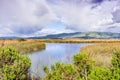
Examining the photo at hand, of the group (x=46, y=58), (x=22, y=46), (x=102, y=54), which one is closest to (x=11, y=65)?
(x=46, y=58)

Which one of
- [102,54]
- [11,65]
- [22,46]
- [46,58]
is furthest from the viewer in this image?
[22,46]

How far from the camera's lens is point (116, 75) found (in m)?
7.57

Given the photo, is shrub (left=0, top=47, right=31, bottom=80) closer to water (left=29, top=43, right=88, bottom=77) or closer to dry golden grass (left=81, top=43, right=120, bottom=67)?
water (left=29, top=43, right=88, bottom=77)

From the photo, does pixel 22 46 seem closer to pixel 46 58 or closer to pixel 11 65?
pixel 46 58

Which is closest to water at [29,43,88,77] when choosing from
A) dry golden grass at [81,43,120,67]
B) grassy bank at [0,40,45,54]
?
dry golden grass at [81,43,120,67]

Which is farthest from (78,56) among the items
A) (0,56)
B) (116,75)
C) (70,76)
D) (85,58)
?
(0,56)

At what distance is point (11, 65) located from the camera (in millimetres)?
10914

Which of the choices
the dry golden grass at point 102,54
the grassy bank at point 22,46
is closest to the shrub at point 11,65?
the dry golden grass at point 102,54

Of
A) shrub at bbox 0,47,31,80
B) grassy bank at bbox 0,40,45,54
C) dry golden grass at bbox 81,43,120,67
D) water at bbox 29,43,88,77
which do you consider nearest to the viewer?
shrub at bbox 0,47,31,80

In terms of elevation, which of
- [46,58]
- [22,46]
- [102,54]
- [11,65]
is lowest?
[46,58]

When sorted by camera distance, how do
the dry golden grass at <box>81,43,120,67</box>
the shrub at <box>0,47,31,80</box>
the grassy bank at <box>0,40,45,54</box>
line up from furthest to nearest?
the grassy bank at <box>0,40,45,54</box> < the dry golden grass at <box>81,43,120,67</box> < the shrub at <box>0,47,31,80</box>

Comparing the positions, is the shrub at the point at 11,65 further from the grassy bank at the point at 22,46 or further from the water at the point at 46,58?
the grassy bank at the point at 22,46

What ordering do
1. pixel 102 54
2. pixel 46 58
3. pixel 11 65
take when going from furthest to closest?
pixel 46 58 < pixel 102 54 < pixel 11 65

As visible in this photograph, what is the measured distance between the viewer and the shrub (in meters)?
10.4
